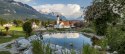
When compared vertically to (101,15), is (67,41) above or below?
below

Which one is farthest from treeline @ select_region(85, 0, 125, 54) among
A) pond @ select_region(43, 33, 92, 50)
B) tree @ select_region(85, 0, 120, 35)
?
pond @ select_region(43, 33, 92, 50)

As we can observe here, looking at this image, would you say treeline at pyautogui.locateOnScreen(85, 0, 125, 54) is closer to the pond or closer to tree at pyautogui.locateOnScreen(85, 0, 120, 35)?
tree at pyautogui.locateOnScreen(85, 0, 120, 35)

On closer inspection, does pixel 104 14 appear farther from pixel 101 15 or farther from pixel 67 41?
pixel 67 41

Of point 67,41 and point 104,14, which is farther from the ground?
point 104,14

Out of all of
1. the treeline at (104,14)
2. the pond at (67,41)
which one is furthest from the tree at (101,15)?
the pond at (67,41)

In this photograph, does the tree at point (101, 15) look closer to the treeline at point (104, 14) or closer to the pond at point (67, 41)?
the treeline at point (104, 14)

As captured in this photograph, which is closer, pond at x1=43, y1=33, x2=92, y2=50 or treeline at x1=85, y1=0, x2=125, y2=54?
treeline at x1=85, y1=0, x2=125, y2=54

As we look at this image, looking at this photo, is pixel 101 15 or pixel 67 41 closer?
pixel 101 15

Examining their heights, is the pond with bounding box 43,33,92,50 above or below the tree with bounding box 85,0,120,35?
below

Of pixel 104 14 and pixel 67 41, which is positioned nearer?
pixel 104 14

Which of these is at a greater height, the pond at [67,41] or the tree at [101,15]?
the tree at [101,15]

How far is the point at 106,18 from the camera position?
966 cm

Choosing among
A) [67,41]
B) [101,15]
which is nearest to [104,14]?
[101,15]

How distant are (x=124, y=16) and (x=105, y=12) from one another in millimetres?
766
